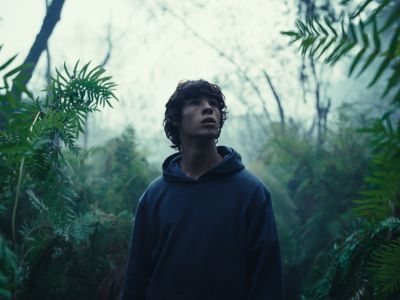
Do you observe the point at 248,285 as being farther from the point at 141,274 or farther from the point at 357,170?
the point at 357,170

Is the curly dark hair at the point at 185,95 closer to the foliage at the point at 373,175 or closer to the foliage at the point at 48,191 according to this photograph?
the foliage at the point at 48,191

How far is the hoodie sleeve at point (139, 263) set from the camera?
2.08 meters

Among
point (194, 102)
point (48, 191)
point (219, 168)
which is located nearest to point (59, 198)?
point (48, 191)

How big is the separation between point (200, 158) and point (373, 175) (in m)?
1.00

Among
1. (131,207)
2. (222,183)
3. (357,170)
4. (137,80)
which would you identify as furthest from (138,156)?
(137,80)

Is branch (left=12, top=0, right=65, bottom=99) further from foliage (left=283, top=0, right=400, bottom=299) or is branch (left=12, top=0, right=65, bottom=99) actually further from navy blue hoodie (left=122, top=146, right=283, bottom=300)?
foliage (left=283, top=0, right=400, bottom=299)

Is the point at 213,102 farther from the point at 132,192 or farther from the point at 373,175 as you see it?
the point at 132,192

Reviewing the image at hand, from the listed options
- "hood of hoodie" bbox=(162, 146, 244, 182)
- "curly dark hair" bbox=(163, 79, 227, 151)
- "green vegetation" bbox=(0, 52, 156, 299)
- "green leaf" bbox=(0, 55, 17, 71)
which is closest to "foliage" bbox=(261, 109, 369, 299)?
"green vegetation" bbox=(0, 52, 156, 299)

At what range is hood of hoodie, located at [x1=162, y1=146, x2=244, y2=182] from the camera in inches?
80.3

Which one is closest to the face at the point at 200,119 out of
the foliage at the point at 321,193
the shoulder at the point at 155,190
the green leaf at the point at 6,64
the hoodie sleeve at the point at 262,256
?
the shoulder at the point at 155,190

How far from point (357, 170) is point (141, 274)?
3317 millimetres

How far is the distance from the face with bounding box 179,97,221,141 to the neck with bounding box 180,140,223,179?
7 centimetres

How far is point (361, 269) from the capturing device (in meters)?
2.00

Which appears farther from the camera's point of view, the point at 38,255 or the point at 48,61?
the point at 48,61
